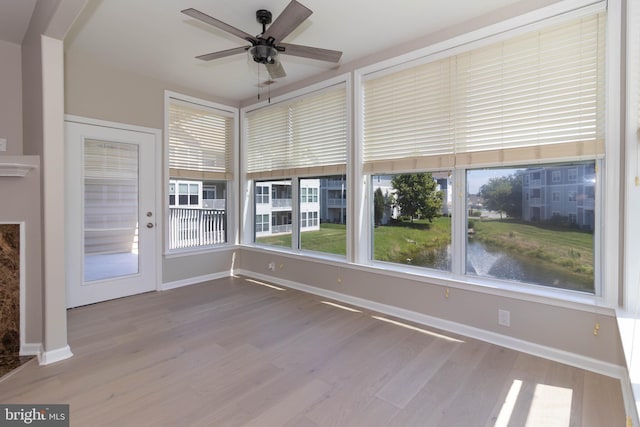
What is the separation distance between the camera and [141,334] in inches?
112

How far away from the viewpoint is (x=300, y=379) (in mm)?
2154

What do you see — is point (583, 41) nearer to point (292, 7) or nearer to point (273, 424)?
point (292, 7)

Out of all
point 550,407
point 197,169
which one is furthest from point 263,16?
point 550,407

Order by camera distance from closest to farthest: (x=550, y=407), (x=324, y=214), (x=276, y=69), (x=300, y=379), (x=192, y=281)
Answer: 1. (x=550, y=407)
2. (x=300, y=379)
3. (x=276, y=69)
4. (x=324, y=214)
5. (x=192, y=281)

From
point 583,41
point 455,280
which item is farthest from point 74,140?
point 583,41

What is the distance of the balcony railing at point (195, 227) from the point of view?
14.5ft

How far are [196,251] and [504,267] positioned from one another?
386 centimetres

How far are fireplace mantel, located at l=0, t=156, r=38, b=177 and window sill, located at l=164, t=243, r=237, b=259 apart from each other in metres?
2.03

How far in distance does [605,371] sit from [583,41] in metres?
2.37

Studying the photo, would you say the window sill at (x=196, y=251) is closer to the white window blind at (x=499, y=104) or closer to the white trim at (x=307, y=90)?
the white trim at (x=307, y=90)

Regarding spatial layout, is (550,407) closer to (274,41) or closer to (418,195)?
(418,195)

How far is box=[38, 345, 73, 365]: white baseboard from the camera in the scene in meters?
2.34

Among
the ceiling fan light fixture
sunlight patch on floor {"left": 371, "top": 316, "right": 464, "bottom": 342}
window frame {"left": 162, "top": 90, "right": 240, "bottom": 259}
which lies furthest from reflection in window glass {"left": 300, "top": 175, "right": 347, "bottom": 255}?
the ceiling fan light fixture

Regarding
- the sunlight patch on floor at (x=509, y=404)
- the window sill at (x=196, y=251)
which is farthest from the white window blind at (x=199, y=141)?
the sunlight patch on floor at (x=509, y=404)
